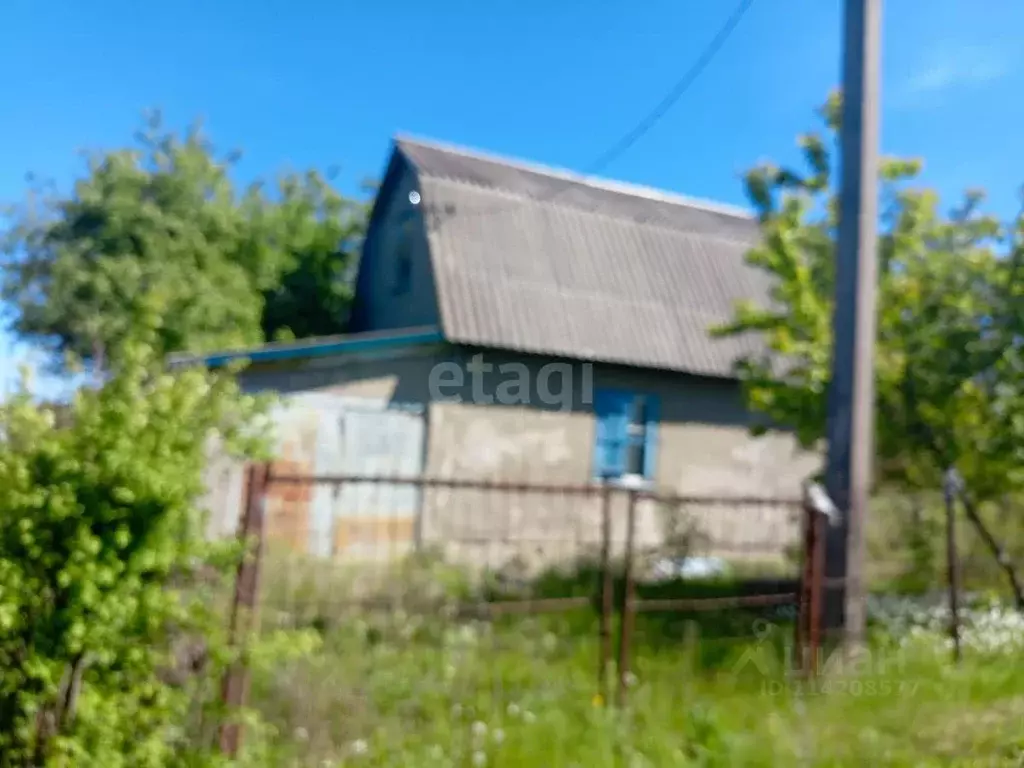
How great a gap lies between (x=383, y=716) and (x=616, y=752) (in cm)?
122

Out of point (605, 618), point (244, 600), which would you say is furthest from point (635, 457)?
point (244, 600)

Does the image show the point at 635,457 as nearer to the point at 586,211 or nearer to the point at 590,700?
the point at 586,211

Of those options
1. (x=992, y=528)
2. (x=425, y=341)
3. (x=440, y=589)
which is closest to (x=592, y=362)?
(x=425, y=341)

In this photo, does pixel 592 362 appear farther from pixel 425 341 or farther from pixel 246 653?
pixel 246 653

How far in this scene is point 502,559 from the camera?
35.3 ft

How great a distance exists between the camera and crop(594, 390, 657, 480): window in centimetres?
1304

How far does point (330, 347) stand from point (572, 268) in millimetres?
4721

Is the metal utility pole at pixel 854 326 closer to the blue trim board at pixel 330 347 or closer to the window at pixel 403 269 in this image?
the blue trim board at pixel 330 347

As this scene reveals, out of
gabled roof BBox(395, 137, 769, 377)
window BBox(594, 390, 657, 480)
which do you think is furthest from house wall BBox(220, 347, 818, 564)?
gabled roof BBox(395, 137, 769, 377)

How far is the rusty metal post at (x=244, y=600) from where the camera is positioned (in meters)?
4.14

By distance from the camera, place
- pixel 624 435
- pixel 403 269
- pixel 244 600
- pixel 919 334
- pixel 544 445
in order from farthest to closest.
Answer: pixel 403 269 → pixel 624 435 → pixel 544 445 → pixel 919 334 → pixel 244 600

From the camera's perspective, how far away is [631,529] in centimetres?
540

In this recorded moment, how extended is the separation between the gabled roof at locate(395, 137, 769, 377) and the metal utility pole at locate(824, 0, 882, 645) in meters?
4.84

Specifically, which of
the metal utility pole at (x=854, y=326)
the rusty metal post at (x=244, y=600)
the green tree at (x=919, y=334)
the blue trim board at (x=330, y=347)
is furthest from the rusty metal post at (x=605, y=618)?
the blue trim board at (x=330, y=347)
